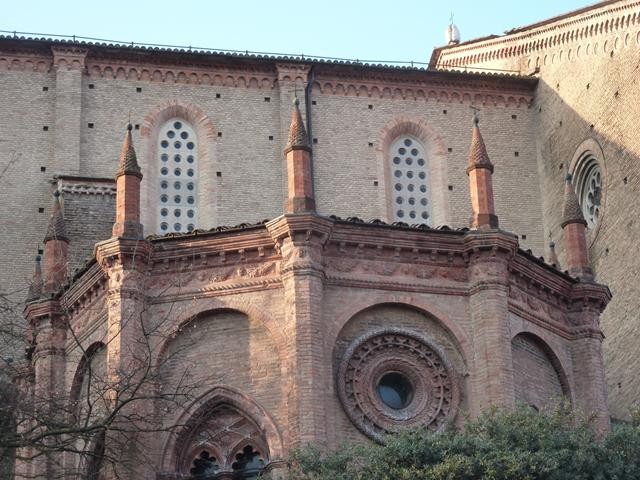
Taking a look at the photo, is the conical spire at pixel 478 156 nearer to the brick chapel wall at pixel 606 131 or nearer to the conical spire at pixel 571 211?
the conical spire at pixel 571 211

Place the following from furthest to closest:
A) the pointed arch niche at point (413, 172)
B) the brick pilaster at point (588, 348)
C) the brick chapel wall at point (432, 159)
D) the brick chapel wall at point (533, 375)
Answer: the pointed arch niche at point (413, 172), the brick chapel wall at point (432, 159), the brick pilaster at point (588, 348), the brick chapel wall at point (533, 375)

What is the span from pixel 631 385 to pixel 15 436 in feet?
63.3

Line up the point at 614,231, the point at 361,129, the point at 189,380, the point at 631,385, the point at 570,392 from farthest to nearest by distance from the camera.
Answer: the point at 361,129 → the point at 614,231 → the point at 631,385 → the point at 570,392 → the point at 189,380

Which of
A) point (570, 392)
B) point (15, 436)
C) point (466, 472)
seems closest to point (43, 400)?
point (15, 436)

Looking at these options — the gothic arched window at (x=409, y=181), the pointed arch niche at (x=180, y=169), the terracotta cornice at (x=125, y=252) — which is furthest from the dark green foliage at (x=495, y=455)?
the gothic arched window at (x=409, y=181)

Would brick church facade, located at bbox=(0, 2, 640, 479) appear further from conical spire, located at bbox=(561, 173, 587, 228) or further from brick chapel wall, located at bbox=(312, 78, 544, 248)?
brick chapel wall, located at bbox=(312, 78, 544, 248)

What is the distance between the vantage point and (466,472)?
74.5ft

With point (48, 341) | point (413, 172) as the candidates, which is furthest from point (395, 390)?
point (413, 172)

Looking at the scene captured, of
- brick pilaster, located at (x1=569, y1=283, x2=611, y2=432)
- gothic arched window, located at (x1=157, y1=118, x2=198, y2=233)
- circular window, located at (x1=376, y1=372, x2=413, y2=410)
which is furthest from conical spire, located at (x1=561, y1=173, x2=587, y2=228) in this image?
gothic arched window, located at (x1=157, y1=118, x2=198, y2=233)

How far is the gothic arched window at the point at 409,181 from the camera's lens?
1654 inches

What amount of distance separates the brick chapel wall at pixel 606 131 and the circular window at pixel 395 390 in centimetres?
981

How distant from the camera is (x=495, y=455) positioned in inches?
904

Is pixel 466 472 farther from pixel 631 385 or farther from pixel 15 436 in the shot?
pixel 631 385

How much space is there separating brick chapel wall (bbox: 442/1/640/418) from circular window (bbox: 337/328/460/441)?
9.73 meters
